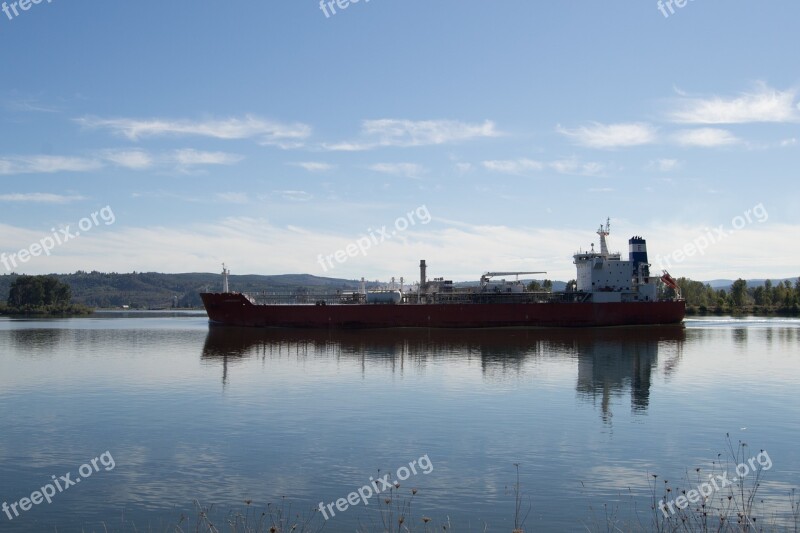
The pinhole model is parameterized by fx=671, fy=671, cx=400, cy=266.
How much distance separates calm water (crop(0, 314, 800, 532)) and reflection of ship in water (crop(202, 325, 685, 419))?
0.42 meters

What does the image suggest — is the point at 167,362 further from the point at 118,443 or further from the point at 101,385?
the point at 118,443

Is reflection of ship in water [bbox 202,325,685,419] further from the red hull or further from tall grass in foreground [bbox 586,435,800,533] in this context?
tall grass in foreground [bbox 586,435,800,533]

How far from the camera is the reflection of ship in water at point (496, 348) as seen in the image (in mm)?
30141

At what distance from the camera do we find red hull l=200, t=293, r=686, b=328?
6206 cm

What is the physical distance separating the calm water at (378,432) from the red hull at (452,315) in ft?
79.9

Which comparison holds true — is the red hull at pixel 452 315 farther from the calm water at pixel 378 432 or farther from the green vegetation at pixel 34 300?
the green vegetation at pixel 34 300

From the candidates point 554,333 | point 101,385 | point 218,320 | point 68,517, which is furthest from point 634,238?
point 68,517

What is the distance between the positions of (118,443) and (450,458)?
838 cm

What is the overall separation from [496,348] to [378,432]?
2611cm

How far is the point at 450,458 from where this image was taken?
15172mm

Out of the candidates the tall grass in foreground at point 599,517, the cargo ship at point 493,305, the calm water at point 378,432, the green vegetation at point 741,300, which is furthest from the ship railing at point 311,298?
the green vegetation at point 741,300

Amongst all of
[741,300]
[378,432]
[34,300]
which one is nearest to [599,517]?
[378,432]

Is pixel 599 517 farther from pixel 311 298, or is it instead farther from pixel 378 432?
pixel 311 298

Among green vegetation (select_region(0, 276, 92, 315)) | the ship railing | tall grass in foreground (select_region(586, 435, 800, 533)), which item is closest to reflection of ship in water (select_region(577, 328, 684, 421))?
tall grass in foreground (select_region(586, 435, 800, 533))
